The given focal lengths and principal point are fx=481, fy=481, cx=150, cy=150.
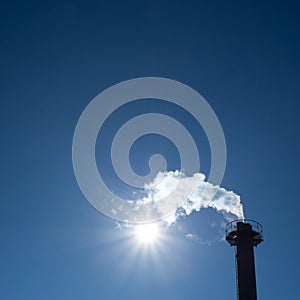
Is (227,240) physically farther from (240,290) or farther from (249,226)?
(240,290)

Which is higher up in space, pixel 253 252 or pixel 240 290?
pixel 253 252

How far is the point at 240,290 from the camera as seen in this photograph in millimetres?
27047

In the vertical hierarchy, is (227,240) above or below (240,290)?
above

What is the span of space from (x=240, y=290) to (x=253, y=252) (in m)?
2.64

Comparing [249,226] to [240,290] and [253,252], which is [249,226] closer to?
[253,252]

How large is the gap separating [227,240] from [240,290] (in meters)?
3.70

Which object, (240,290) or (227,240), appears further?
(227,240)

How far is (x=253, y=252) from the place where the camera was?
28.7 metres

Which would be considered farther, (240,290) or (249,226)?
(249,226)

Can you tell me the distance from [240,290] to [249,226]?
4238mm

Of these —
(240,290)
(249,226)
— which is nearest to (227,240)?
(249,226)

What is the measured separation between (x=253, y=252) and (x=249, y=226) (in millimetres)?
1705

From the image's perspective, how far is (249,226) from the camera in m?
29.6
